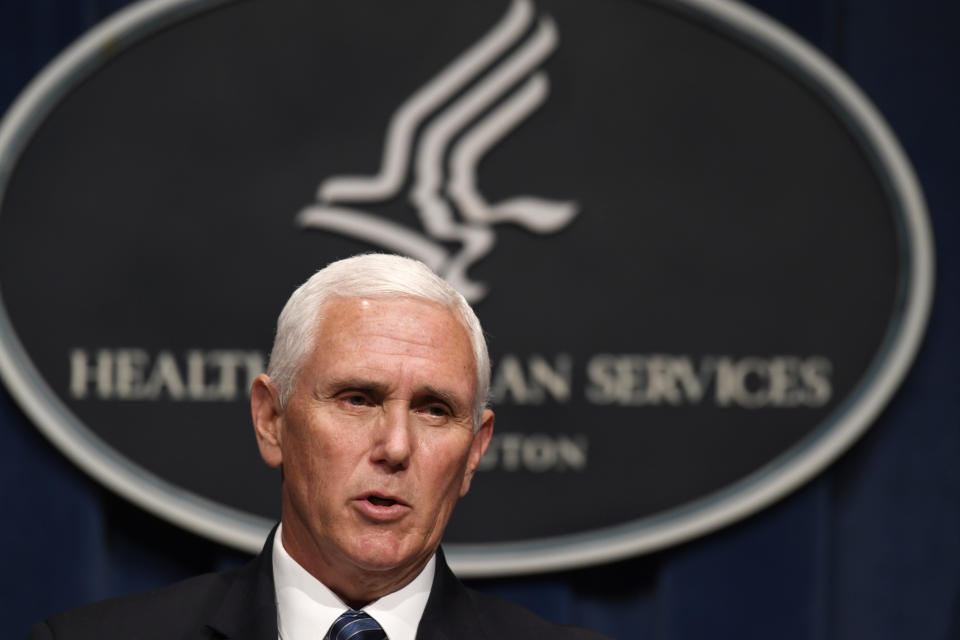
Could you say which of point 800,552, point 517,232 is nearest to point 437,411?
point 517,232

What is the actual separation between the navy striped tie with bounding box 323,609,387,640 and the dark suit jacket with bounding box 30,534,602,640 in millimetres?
17

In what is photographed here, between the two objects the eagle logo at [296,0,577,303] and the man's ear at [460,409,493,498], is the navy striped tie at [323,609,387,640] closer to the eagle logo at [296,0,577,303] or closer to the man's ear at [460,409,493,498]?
the man's ear at [460,409,493,498]

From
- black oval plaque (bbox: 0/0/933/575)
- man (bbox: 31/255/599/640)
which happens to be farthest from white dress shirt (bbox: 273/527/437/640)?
black oval plaque (bbox: 0/0/933/575)

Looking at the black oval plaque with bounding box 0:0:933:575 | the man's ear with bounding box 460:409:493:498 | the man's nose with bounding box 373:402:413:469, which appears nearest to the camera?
the man's nose with bounding box 373:402:413:469

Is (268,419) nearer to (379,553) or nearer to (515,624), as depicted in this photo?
(379,553)

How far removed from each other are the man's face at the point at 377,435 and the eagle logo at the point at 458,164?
68 centimetres

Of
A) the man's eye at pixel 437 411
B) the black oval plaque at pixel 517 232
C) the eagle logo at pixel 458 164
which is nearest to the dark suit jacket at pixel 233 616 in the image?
the man's eye at pixel 437 411

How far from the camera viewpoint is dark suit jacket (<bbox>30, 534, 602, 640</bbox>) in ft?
3.51

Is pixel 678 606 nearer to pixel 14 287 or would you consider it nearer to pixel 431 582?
pixel 431 582

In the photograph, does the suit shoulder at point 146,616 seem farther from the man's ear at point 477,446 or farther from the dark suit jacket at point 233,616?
the man's ear at point 477,446

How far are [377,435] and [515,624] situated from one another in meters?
0.27

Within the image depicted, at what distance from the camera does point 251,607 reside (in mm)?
1077

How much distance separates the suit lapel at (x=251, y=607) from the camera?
41.5 inches

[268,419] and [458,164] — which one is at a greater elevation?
[458,164]
